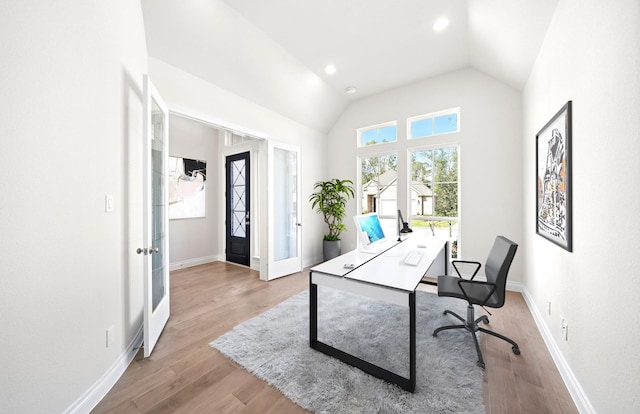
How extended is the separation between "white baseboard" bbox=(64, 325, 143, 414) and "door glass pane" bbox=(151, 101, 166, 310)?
38 cm

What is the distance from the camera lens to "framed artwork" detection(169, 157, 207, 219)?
462cm

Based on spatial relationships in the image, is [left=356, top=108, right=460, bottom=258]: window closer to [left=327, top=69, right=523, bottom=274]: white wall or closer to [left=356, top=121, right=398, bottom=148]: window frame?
[left=356, top=121, right=398, bottom=148]: window frame

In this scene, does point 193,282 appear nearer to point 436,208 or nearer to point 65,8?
point 65,8

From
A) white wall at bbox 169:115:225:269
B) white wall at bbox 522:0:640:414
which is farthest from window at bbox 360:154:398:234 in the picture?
white wall at bbox 169:115:225:269

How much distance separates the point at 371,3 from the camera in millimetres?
2568

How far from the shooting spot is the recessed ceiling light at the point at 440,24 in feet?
9.11

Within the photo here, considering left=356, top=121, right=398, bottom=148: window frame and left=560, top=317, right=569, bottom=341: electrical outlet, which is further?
left=356, top=121, right=398, bottom=148: window frame

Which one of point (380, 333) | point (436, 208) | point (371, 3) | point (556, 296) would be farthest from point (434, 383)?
point (371, 3)

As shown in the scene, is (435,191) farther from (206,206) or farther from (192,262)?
(192,262)

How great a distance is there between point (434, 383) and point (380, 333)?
655 millimetres

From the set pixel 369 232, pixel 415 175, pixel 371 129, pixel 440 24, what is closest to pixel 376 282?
pixel 369 232

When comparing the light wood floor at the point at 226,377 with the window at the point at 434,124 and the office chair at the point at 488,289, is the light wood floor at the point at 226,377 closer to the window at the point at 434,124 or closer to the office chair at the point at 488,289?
the office chair at the point at 488,289

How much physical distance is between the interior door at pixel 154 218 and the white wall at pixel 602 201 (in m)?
2.87

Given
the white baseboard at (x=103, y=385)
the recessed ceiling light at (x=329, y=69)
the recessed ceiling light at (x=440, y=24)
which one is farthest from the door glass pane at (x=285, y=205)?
the recessed ceiling light at (x=440, y=24)
